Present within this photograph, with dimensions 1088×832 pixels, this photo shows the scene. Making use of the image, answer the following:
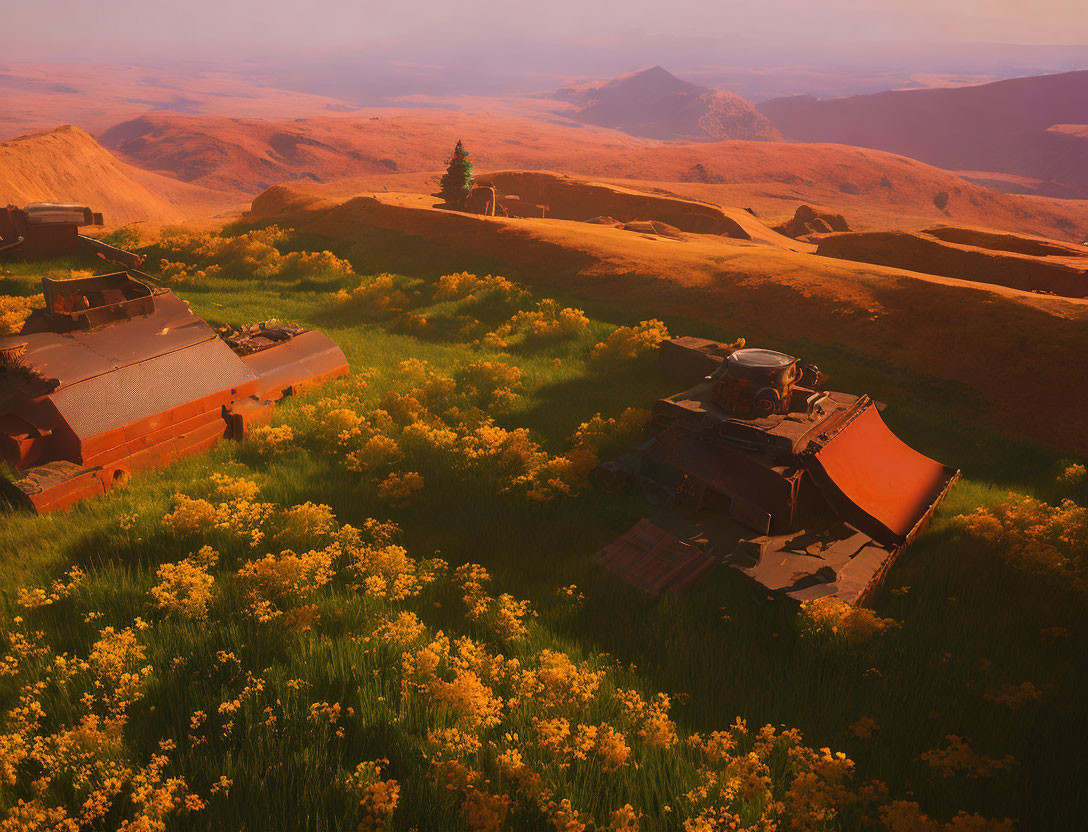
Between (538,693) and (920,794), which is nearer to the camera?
(920,794)

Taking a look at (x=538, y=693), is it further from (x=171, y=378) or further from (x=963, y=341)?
(x=963, y=341)

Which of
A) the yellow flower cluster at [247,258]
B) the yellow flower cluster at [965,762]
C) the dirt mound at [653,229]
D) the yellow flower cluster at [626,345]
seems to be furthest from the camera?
the dirt mound at [653,229]

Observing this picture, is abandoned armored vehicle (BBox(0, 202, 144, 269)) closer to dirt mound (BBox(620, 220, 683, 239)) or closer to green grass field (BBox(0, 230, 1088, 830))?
green grass field (BBox(0, 230, 1088, 830))

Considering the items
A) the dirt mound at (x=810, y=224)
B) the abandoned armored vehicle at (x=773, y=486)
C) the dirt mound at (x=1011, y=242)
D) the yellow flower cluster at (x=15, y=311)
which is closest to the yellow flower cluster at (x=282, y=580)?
the abandoned armored vehicle at (x=773, y=486)

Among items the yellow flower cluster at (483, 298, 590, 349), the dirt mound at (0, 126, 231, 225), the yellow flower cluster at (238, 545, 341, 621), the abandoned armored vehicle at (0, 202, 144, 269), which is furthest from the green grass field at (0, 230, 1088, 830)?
the dirt mound at (0, 126, 231, 225)

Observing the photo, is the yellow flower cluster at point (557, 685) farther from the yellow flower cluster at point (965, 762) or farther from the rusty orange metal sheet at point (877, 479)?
the rusty orange metal sheet at point (877, 479)

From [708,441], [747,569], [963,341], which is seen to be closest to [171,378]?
[708,441]
